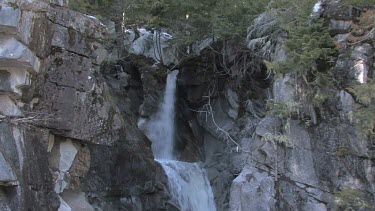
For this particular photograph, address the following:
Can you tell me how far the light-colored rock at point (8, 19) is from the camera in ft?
26.0

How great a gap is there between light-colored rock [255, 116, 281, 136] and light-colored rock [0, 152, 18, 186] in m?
5.53

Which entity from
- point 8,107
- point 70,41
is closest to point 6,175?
point 8,107

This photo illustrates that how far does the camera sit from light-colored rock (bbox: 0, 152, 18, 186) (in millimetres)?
7379

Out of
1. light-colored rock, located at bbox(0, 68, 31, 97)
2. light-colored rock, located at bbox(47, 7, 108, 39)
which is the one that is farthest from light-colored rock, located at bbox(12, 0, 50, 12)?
light-colored rock, located at bbox(0, 68, 31, 97)

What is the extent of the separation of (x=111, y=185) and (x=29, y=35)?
6532 mm

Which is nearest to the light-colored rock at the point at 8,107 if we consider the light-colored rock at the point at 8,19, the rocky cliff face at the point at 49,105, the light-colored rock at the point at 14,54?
the rocky cliff face at the point at 49,105

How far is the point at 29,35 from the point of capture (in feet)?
27.7

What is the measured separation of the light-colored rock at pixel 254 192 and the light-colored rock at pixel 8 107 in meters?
5.07

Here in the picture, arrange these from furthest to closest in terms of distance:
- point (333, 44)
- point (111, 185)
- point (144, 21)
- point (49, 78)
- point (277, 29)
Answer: point (144, 21) → point (111, 185) → point (277, 29) → point (333, 44) → point (49, 78)

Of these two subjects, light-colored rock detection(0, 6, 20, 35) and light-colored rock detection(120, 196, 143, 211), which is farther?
light-colored rock detection(120, 196, 143, 211)

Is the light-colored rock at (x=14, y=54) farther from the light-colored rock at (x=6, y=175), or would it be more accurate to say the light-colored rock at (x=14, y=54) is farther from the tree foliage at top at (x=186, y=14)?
the tree foliage at top at (x=186, y=14)

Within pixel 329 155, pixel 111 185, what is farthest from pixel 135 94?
pixel 329 155

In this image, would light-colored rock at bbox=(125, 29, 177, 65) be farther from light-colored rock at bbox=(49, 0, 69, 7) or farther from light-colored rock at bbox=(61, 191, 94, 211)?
light-colored rock at bbox=(61, 191, 94, 211)

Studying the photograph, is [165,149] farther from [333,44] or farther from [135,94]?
[333,44]
